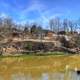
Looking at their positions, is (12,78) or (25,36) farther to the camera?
(25,36)

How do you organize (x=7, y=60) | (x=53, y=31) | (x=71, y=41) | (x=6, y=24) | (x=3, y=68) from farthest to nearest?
1. (x=53, y=31)
2. (x=6, y=24)
3. (x=71, y=41)
4. (x=7, y=60)
5. (x=3, y=68)

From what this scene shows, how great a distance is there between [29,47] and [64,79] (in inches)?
741

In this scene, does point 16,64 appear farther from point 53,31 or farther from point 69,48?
point 53,31

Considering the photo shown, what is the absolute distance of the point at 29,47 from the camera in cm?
3325

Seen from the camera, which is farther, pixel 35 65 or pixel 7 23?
pixel 7 23

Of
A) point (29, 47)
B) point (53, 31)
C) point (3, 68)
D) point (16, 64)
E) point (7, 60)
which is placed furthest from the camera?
point (53, 31)

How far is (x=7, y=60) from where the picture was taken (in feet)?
73.4

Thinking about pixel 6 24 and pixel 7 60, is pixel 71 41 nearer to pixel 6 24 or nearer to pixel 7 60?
pixel 6 24

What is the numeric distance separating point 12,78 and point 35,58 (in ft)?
27.2

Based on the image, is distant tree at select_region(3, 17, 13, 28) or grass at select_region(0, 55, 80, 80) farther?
distant tree at select_region(3, 17, 13, 28)

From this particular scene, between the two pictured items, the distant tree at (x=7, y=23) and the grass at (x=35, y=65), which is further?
the distant tree at (x=7, y=23)

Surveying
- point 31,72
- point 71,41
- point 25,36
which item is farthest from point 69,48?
point 31,72

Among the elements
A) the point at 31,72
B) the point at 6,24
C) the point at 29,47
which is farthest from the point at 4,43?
the point at 31,72

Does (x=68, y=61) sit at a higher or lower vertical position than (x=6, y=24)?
lower
